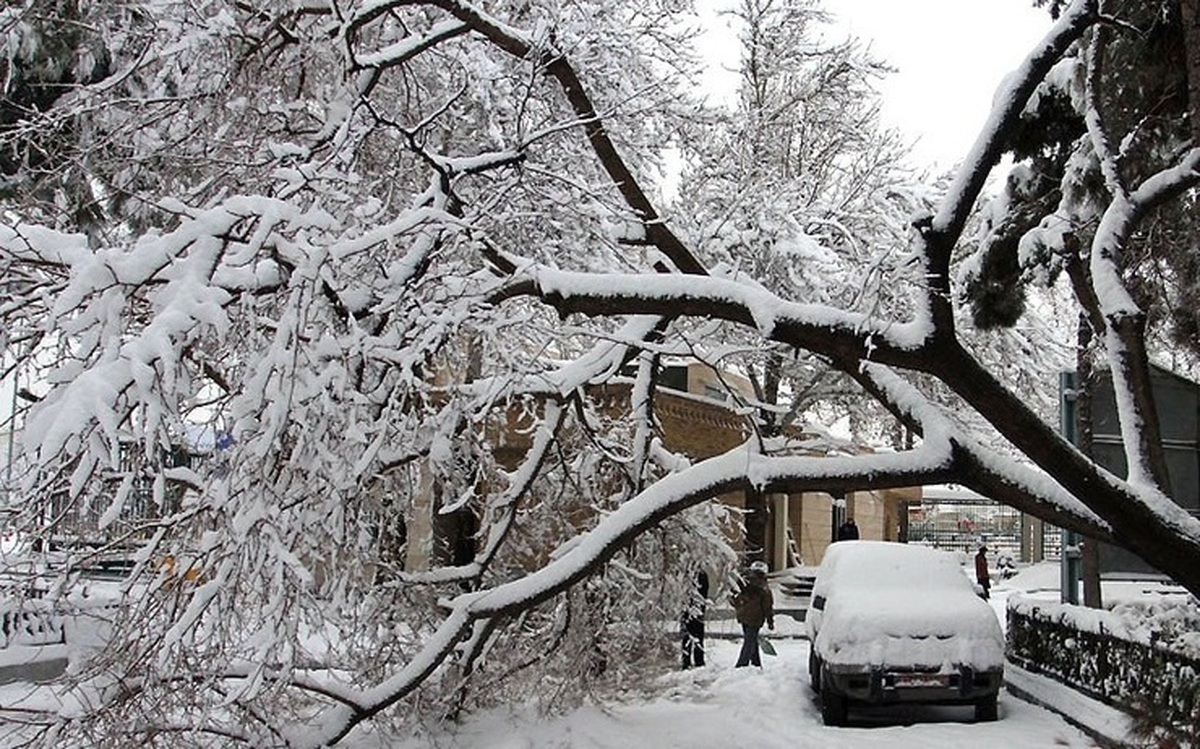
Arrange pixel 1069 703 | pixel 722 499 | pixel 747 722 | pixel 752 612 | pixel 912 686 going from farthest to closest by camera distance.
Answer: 1. pixel 722 499
2. pixel 752 612
3. pixel 1069 703
4. pixel 912 686
5. pixel 747 722

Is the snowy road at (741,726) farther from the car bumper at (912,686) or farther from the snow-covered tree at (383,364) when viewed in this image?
the snow-covered tree at (383,364)

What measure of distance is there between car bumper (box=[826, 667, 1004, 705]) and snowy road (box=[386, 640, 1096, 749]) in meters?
0.26

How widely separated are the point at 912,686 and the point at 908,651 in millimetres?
322

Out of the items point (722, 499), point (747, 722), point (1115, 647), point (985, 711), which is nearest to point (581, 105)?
point (747, 722)

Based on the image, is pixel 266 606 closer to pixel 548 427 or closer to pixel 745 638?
pixel 548 427

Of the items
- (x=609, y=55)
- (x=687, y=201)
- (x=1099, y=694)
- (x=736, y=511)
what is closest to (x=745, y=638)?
(x=736, y=511)

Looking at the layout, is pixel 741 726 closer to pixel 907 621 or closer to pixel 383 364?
pixel 907 621

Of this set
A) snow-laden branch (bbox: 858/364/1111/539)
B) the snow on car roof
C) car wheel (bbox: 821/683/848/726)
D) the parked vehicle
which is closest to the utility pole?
the snow on car roof

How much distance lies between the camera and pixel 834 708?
10711 mm

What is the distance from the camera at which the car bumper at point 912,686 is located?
10547 mm

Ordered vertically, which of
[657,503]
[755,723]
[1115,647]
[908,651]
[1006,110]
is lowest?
[755,723]

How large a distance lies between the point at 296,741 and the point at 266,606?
7.01ft

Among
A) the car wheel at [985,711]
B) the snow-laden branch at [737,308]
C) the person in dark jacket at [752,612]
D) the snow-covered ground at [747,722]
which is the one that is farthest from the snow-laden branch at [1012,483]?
the person in dark jacket at [752,612]

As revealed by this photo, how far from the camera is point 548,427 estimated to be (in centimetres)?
878
